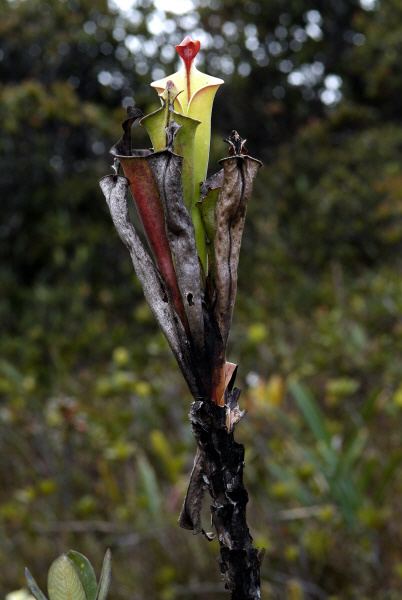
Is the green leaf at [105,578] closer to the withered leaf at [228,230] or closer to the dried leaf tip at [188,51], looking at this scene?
the withered leaf at [228,230]

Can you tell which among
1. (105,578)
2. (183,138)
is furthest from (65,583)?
(183,138)

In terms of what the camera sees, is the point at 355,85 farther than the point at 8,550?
Yes

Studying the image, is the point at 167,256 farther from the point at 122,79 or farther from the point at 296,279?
the point at 122,79

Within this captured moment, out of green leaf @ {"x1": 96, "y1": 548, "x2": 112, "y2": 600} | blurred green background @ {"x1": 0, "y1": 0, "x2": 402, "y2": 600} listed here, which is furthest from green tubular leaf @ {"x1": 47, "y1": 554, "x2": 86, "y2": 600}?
blurred green background @ {"x1": 0, "y1": 0, "x2": 402, "y2": 600}

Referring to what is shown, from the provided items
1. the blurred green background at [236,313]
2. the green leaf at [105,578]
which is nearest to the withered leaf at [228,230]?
the green leaf at [105,578]

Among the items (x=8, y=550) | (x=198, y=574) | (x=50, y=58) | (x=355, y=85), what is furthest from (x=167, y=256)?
(x=355, y=85)

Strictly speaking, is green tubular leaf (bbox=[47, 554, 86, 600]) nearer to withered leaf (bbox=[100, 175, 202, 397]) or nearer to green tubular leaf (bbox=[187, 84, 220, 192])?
withered leaf (bbox=[100, 175, 202, 397])
